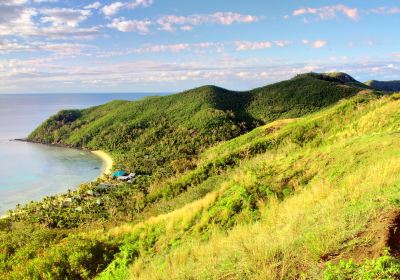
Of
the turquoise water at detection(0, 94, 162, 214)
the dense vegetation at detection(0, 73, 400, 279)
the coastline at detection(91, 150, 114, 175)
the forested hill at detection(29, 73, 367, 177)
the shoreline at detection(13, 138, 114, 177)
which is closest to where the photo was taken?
the dense vegetation at detection(0, 73, 400, 279)

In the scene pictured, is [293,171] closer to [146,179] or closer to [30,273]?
[30,273]

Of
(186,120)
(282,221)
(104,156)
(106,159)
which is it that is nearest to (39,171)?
(106,159)

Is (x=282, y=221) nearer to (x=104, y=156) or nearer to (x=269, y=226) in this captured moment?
(x=269, y=226)

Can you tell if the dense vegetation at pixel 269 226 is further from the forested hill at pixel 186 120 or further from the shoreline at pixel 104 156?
the forested hill at pixel 186 120

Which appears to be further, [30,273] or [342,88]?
[342,88]

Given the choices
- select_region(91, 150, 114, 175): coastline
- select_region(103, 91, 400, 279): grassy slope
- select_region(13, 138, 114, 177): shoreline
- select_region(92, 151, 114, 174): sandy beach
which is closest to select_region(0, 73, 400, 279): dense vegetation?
select_region(103, 91, 400, 279): grassy slope

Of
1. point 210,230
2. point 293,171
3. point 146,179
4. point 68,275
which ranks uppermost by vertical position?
point 293,171

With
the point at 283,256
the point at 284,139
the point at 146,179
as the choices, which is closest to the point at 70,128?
the point at 146,179

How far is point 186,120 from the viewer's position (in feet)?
334

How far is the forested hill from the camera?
85875 millimetres

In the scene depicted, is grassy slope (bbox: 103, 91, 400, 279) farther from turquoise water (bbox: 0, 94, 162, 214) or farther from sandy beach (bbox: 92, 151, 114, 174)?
sandy beach (bbox: 92, 151, 114, 174)

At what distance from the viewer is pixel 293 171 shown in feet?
49.1

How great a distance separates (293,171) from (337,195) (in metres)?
5.96

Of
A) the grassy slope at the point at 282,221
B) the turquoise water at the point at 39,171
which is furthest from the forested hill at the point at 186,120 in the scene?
the grassy slope at the point at 282,221
